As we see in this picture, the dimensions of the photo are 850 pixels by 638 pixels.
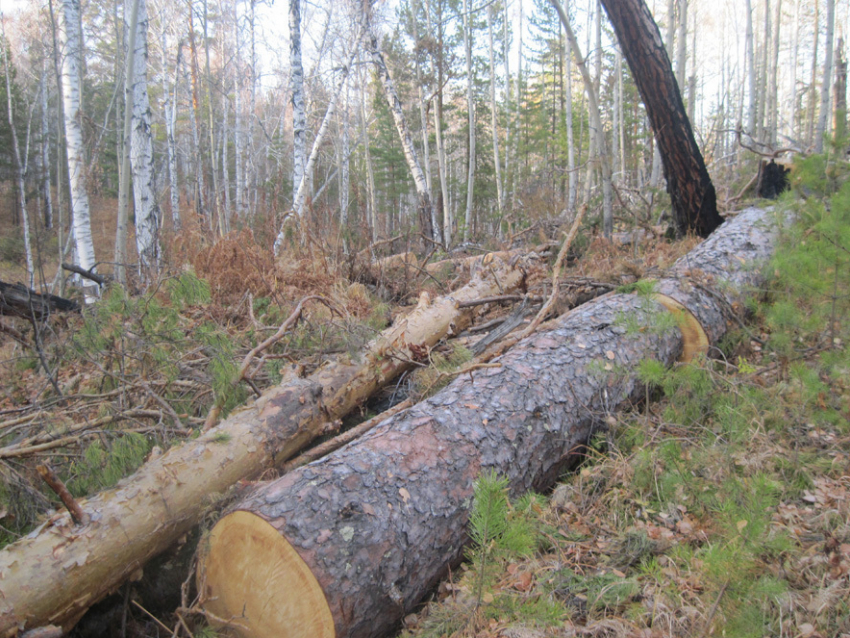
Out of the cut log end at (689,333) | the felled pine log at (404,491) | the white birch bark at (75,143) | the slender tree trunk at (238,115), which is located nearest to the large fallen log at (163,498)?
the felled pine log at (404,491)

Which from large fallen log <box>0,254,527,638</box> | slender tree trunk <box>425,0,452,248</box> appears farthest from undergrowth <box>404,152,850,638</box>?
slender tree trunk <box>425,0,452,248</box>

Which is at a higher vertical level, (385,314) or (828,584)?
(385,314)

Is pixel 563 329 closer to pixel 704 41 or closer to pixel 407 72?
pixel 407 72

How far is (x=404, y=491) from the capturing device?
81.1 inches

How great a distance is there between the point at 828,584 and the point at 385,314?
3578mm

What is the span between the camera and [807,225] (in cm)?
374

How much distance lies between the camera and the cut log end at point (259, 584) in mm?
1717

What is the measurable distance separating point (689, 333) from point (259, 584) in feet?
10.6

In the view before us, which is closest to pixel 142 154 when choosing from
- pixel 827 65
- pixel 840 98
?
pixel 840 98

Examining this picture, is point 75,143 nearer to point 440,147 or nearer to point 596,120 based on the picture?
point 596,120

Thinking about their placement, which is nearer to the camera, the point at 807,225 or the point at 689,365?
the point at 689,365

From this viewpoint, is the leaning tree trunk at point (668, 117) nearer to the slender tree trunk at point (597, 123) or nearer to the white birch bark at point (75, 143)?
the slender tree trunk at point (597, 123)

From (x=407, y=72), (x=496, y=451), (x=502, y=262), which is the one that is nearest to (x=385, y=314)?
(x=502, y=262)

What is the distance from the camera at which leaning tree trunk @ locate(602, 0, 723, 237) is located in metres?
5.12
